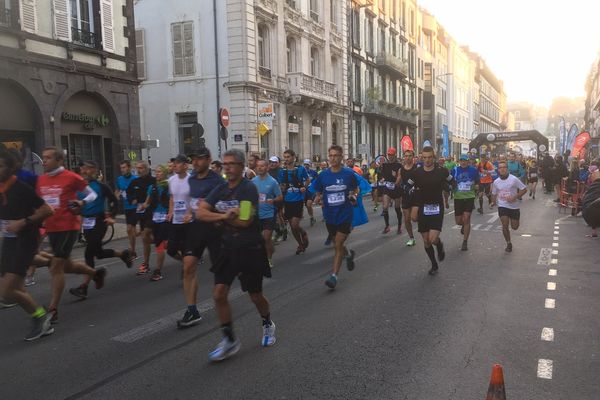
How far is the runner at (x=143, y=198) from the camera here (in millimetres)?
8398

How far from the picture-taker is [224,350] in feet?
14.9

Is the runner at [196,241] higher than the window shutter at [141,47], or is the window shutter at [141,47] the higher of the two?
the window shutter at [141,47]

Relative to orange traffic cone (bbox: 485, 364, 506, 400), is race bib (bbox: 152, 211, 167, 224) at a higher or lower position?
higher

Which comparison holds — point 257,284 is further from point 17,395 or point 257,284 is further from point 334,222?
point 334,222

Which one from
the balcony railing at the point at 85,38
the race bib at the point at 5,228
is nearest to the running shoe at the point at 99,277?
the race bib at the point at 5,228

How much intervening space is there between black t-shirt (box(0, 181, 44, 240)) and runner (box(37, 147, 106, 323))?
2.09 ft

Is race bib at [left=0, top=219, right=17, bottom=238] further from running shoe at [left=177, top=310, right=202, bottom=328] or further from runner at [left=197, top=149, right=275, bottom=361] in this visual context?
runner at [left=197, top=149, right=275, bottom=361]

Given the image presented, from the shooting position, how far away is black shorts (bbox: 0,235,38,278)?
198 inches

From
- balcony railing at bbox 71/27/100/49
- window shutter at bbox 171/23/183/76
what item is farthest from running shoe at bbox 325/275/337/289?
window shutter at bbox 171/23/183/76

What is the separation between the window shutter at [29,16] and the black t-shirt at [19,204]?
12.0 metres

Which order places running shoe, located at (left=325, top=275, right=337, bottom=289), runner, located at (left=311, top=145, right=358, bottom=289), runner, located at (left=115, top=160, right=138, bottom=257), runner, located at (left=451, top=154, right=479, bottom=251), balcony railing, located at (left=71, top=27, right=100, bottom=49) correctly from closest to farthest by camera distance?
running shoe, located at (left=325, top=275, right=337, bottom=289) → runner, located at (left=311, top=145, right=358, bottom=289) → runner, located at (left=115, top=160, right=138, bottom=257) → runner, located at (left=451, top=154, right=479, bottom=251) → balcony railing, located at (left=71, top=27, right=100, bottom=49)

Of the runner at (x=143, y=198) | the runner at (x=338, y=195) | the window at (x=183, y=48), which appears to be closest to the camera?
the runner at (x=338, y=195)

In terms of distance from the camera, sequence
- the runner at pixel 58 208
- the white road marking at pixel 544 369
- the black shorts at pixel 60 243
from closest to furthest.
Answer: the white road marking at pixel 544 369, the runner at pixel 58 208, the black shorts at pixel 60 243

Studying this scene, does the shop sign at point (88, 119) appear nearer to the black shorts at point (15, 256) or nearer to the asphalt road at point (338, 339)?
the asphalt road at point (338, 339)
